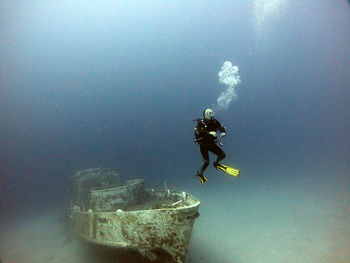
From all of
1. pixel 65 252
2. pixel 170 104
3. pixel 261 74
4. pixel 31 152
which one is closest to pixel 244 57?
pixel 261 74

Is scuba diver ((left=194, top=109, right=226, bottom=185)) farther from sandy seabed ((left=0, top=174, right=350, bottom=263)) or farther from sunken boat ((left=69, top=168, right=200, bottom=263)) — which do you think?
sandy seabed ((left=0, top=174, right=350, bottom=263))

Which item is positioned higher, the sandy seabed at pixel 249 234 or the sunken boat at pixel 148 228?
the sunken boat at pixel 148 228

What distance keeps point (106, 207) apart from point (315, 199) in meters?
15.4

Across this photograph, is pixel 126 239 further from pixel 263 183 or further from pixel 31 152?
pixel 31 152

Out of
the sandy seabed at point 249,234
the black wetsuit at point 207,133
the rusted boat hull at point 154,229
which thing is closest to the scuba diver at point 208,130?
the black wetsuit at point 207,133

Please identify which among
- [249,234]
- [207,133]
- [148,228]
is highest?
[207,133]

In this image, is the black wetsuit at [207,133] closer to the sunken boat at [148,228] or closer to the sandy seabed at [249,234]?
the sunken boat at [148,228]

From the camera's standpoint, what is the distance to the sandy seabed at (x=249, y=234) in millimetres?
8000

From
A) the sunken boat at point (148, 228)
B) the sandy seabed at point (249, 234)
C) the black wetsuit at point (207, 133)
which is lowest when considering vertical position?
the sandy seabed at point (249, 234)

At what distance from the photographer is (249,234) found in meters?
9.89

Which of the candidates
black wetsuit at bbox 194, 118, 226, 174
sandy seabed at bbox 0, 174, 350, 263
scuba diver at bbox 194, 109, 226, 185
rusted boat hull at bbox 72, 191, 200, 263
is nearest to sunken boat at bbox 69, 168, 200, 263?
rusted boat hull at bbox 72, 191, 200, 263

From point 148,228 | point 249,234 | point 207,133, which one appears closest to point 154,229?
point 148,228

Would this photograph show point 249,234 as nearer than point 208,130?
No

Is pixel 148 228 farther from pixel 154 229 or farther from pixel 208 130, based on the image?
pixel 208 130
